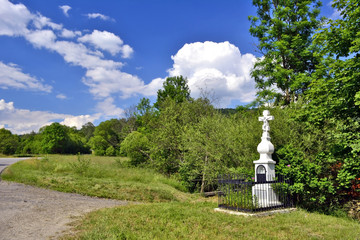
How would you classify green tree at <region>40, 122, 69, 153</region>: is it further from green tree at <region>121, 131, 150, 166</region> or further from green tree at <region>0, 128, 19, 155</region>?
green tree at <region>121, 131, 150, 166</region>

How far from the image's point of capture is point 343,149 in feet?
29.6

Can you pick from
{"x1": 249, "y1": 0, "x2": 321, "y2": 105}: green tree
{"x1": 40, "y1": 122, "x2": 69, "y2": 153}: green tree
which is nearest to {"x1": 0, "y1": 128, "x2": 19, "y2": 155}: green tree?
{"x1": 40, "y1": 122, "x2": 69, "y2": 153}: green tree

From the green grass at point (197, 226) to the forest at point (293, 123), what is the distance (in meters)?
2.60

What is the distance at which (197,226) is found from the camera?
21.0 feet

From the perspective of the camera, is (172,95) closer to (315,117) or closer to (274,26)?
(274,26)

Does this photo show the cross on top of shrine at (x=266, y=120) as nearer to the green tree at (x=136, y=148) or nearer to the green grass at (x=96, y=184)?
the green grass at (x=96, y=184)

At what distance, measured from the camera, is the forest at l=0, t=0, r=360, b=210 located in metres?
9.15

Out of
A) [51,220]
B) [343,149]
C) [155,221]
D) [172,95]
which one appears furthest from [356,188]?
[172,95]

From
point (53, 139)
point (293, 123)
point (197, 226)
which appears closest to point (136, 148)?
point (293, 123)

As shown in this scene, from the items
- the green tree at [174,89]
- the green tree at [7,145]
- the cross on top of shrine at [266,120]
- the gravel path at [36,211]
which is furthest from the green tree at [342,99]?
the green tree at [7,145]

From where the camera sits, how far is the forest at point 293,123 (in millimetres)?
9148

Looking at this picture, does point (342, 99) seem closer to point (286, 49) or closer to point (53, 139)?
point (286, 49)

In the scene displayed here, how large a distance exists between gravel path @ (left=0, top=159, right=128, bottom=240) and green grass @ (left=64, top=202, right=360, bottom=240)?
65 cm

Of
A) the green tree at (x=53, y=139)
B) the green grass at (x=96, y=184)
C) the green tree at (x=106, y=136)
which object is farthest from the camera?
the green tree at (x=53, y=139)
